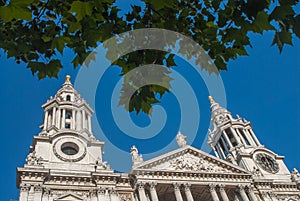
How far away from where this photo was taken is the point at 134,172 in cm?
2597

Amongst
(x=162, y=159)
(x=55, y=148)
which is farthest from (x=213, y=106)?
(x=55, y=148)

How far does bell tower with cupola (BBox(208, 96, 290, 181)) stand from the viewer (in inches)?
1277

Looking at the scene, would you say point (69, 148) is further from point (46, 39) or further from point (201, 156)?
point (46, 39)

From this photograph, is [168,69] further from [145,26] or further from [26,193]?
[26,193]

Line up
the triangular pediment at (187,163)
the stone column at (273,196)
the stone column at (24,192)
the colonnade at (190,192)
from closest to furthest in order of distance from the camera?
the stone column at (24,192), the colonnade at (190,192), the triangular pediment at (187,163), the stone column at (273,196)

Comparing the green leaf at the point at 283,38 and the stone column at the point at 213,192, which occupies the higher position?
the stone column at the point at 213,192

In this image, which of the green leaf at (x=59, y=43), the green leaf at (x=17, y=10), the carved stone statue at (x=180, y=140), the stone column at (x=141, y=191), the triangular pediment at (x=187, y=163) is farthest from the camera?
the carved stone statue at (x=180, y=140)

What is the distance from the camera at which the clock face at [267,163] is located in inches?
1287

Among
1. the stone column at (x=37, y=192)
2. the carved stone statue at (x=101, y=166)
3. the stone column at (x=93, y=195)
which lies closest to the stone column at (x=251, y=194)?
the carved stone statue at (x=101, y=166)

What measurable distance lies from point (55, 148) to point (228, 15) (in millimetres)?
23892

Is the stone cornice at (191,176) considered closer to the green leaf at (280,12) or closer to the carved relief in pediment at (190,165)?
the carved relief in pediment at (190,165)

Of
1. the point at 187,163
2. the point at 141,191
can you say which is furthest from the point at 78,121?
the point at 187,163

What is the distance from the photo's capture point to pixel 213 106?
45.3 metres

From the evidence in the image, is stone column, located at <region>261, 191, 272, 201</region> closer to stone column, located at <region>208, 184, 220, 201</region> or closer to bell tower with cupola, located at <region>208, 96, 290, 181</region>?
bell tower with cupola, located at <region>208, 96, 290, 181</region>
